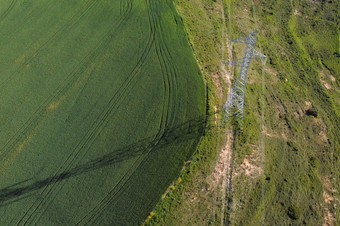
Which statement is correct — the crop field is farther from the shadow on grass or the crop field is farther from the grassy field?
the grassy field

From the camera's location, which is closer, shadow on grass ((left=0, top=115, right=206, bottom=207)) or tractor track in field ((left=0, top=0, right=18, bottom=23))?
shadow on grass ((left=0, top=115, right=206, bottom=207))

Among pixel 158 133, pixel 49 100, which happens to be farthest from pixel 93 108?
pixel 158 133

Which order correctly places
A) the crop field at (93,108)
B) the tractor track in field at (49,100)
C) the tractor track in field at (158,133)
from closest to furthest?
1. the tractor track in field at (158,133)
2. the crop field at (93,108)
3. the tractor track in field at (49,100)

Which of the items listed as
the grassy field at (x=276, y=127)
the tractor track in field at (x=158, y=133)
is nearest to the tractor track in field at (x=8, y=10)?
the tractor track in field at (x=158, y=133)

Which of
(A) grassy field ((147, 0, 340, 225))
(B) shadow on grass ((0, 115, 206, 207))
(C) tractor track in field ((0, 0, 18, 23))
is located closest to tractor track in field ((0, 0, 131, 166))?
(B) shadow on grass ((0, 115, 206, 207))

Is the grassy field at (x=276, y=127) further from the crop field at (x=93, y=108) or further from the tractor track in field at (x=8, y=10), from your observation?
the tractor track in field at (x=8, y=10)

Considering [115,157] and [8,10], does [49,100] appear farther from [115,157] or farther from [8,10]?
[8,10]
